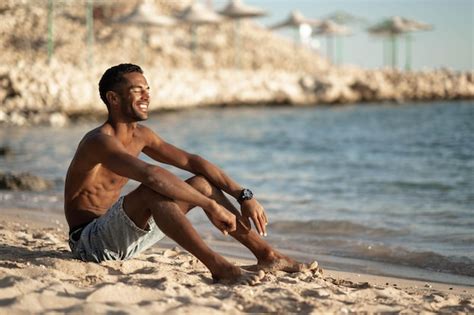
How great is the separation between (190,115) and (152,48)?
10439mm

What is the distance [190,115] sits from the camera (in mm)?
28547

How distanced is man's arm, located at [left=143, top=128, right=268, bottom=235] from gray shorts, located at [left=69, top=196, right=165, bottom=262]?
1.34ft

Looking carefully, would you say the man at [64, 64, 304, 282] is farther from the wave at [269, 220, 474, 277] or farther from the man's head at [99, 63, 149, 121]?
the wave at [269, 220, 474, 277]

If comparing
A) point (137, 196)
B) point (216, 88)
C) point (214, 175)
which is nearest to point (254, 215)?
point (214, 175)

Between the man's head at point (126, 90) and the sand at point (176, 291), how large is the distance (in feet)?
2.75

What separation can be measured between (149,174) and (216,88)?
95.5ft

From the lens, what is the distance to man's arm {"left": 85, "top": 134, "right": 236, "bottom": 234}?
13.0 ft

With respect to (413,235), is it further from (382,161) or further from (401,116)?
(401,116)

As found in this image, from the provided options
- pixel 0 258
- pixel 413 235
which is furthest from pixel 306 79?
pixel 0 258

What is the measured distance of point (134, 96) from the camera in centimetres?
420

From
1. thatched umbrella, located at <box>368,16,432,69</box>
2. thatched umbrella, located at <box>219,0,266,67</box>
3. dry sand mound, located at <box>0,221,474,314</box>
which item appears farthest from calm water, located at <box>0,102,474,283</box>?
thatched umbrella, located at <box>368,16,432,69</box>

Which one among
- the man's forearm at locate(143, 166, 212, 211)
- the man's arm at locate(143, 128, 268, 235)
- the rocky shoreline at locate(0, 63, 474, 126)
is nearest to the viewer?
the man's forearm at locate(143, 166, 212, 211)

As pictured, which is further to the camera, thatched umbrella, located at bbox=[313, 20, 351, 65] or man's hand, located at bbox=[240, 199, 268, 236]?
thatched umbrella, located at bbox=[313, 20, 351, 65]

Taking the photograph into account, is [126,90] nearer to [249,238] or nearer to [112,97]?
[112,97]
